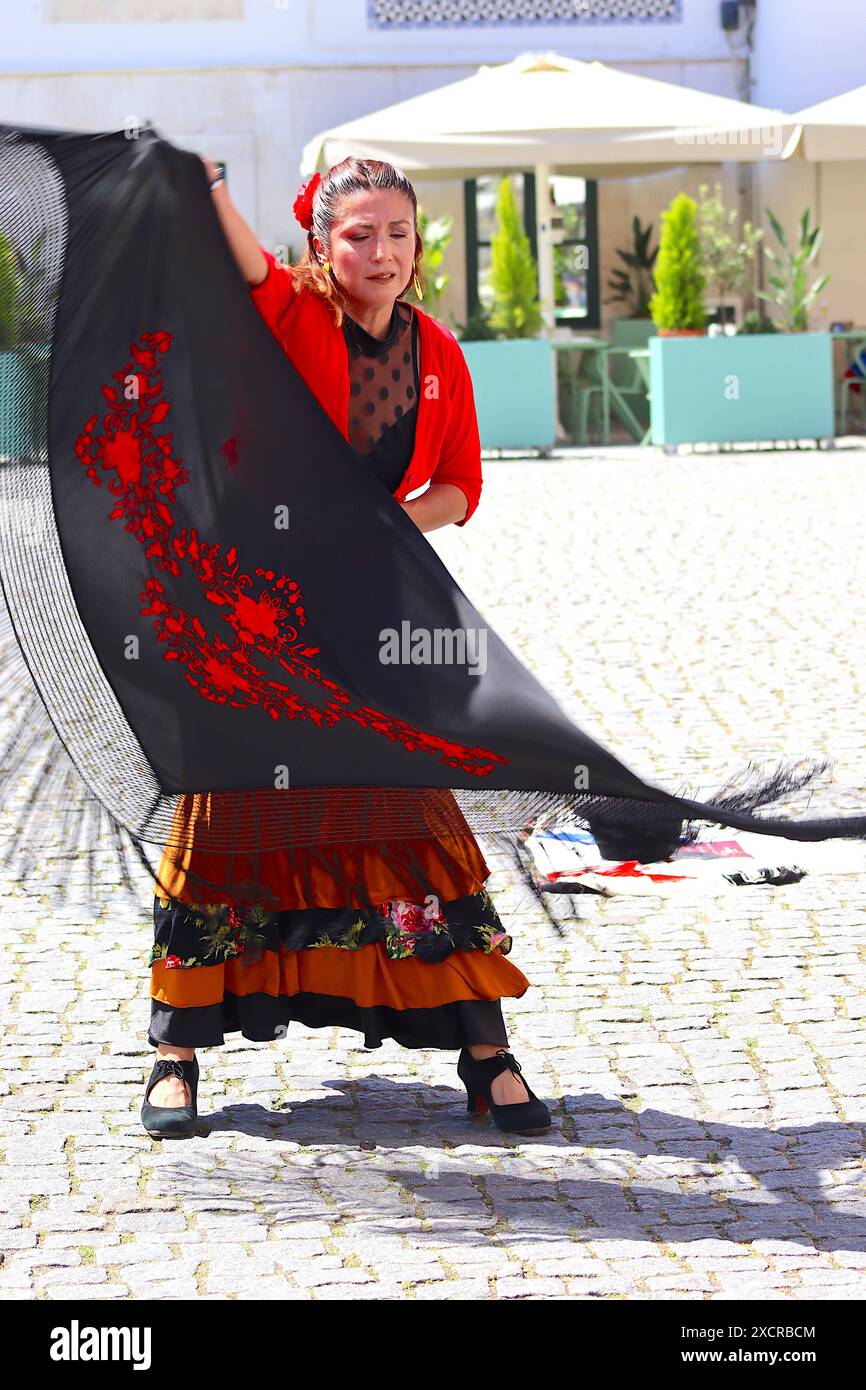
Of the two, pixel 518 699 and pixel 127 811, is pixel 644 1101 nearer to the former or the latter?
pixel 518 699

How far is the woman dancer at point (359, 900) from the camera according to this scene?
3664 mm

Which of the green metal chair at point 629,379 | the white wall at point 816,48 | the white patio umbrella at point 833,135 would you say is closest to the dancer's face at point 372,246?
the white patio umbrella at point 833,135

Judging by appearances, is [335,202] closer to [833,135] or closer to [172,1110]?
[172,1110]

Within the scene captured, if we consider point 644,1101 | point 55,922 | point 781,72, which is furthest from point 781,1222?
point 781,72

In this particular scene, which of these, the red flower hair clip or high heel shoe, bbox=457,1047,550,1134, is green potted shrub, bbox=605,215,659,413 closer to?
the red flower hair clip

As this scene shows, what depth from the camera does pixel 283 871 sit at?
12.2 feet

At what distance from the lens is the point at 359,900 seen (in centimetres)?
374

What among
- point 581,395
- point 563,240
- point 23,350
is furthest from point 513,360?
point 23,350

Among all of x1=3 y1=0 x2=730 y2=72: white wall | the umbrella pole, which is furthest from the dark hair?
x1=3 y1=0 x2=730 y2=72: white wall

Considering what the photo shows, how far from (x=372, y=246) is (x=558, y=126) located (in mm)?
13380

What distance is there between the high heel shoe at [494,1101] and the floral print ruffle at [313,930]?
22cm

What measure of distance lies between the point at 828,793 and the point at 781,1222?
850mm

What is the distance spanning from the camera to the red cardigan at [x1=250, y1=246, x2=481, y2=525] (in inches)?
144

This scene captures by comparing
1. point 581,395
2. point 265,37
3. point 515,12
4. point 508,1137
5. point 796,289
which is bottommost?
point 508,1137
